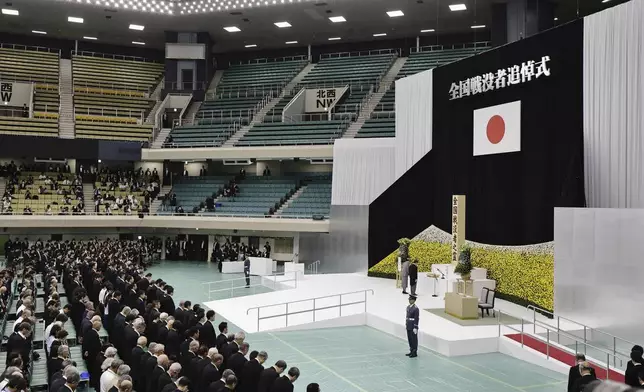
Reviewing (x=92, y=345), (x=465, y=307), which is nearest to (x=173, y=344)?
(x=92, y=345)

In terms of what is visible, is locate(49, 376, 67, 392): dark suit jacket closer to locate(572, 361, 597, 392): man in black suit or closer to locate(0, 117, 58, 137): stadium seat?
locate(572, 361, 597, 392): man in black suit

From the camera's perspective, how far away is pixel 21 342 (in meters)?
9.76

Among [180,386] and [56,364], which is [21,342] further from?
[180,386]

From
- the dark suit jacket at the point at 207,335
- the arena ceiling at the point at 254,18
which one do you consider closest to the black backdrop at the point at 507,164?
the dark suit jacket at the point at 207,335

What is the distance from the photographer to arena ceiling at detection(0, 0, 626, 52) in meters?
33.1

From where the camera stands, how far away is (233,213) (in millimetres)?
32438

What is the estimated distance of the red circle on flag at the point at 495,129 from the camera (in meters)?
19.6

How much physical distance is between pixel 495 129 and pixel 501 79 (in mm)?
1635

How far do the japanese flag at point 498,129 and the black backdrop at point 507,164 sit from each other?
20cm

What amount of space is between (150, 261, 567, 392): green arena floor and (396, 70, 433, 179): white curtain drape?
380 inches

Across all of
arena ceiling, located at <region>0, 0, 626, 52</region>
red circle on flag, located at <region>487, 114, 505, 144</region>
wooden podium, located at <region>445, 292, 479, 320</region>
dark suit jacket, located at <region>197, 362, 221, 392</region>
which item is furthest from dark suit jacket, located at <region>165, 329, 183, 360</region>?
arena ceiling, located at <region>0, 0, 626, 52</region>

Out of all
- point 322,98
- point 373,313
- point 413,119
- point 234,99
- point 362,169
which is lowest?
point 373,313

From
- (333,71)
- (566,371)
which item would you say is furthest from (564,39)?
(333,71)

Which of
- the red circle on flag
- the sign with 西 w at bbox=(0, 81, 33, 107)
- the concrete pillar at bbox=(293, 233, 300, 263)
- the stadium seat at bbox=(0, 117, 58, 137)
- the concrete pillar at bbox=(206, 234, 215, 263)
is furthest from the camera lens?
the sign with 西 w at bbox=(0, 81, 33, 107)
